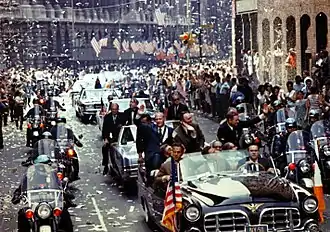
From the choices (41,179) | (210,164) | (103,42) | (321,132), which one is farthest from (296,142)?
(103,42)

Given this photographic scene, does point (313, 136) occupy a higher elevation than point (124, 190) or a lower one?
higher

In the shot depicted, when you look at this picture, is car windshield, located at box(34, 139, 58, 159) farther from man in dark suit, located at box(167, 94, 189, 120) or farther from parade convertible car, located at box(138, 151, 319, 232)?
parade convertible car, located at box(138, 151, 319, 232)

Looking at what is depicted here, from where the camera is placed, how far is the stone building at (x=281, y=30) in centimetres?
4072

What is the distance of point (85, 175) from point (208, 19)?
3105 inches

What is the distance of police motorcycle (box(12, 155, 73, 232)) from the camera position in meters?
11.9

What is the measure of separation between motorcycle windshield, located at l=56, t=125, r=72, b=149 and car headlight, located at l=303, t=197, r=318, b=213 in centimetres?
868

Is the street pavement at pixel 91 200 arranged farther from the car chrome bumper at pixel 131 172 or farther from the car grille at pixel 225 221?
the car grille at pixel 225 221

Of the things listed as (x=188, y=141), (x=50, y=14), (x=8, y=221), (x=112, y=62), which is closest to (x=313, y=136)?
(x=188, y=141)

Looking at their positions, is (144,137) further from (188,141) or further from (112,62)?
(112,62)

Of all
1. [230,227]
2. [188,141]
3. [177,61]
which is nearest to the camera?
[230,227]

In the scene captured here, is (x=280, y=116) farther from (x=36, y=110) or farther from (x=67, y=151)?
(x=36, y=110)

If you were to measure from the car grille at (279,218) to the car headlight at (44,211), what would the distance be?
257 cm

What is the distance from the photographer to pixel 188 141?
15.2m

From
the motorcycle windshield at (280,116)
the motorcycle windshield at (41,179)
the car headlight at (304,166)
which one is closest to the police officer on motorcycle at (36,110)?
the motorcycle windshield at (280,116)
